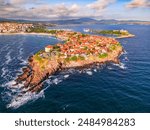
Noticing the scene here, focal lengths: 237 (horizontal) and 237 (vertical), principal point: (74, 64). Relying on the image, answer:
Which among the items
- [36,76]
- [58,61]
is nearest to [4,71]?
[36,76]

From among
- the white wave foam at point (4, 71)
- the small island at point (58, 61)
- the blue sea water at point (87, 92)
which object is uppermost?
the small island at point (58, 61)

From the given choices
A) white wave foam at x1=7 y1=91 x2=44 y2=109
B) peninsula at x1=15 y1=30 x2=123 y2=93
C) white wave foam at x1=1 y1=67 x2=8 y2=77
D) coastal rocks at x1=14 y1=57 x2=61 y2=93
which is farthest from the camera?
white wave foam at x1=1 y1=67 x2=8 y2=77

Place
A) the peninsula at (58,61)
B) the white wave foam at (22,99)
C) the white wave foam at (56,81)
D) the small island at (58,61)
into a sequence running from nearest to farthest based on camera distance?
the white wave foam at (22,99), the white wave foam at (56,81), the small island at (58,61), the peninsula at (58,61)

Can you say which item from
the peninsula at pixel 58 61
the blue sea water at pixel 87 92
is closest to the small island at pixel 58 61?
the peninsula at pixel 58 61

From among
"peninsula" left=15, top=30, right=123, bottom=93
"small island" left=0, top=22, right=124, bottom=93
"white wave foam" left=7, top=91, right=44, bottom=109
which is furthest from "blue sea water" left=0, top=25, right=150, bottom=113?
"peninsula" left=15, top=30, right=123, bottom=93

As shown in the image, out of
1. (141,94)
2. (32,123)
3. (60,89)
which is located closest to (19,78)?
(60,89)

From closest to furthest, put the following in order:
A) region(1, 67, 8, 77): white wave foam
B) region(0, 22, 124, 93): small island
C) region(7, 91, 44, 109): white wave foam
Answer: region(7, 91, 44, 109): white wave foam < region(0, 22, 124, 93): small island < region(1, 67, 8, 77): white wave foam

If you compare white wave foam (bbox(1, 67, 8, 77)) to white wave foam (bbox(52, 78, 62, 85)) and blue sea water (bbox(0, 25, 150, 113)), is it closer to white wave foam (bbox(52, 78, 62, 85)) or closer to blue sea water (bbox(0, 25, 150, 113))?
blue sea water (bbox(0, 25, 150, 113))

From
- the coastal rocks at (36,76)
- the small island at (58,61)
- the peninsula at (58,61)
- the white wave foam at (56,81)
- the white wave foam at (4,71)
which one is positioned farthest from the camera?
the white wave foam at (4,71)

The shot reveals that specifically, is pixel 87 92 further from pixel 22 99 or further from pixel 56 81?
pixel 22 99

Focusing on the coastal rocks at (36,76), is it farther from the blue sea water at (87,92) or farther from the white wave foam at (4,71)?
the white wave foam at (4,71)

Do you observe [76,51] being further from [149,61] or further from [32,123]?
[32,123]
